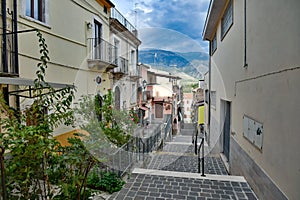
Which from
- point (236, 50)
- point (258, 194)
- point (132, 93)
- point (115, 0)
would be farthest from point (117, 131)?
point (115, 0)

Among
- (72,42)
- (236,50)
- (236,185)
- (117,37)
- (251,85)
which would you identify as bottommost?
(236,185)

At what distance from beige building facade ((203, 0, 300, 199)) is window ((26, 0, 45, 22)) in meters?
4.77

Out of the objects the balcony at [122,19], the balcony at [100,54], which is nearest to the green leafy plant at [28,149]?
the balcony at [100,54]

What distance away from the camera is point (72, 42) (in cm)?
616

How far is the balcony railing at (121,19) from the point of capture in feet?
29.9

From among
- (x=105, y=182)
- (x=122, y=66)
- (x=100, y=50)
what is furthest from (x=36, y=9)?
(x=122, y=66)

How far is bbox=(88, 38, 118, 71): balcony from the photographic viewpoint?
7090 mm

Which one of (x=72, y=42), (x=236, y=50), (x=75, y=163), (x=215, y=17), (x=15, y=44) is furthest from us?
(x=215, y=17)

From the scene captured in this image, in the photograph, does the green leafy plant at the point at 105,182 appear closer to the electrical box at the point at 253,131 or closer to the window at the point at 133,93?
the electrical box at the point at 253,131

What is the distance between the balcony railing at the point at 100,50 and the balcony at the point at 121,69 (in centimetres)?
48

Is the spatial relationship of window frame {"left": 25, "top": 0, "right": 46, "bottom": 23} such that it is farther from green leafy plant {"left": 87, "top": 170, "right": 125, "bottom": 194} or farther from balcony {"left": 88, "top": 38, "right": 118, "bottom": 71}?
green leafy plant {"left": 87, "top": 170, "right": 125, "bottom": 194}

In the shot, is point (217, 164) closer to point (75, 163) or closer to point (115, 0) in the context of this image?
point (75, 163)

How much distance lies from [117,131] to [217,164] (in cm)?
330

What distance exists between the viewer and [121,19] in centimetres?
996
